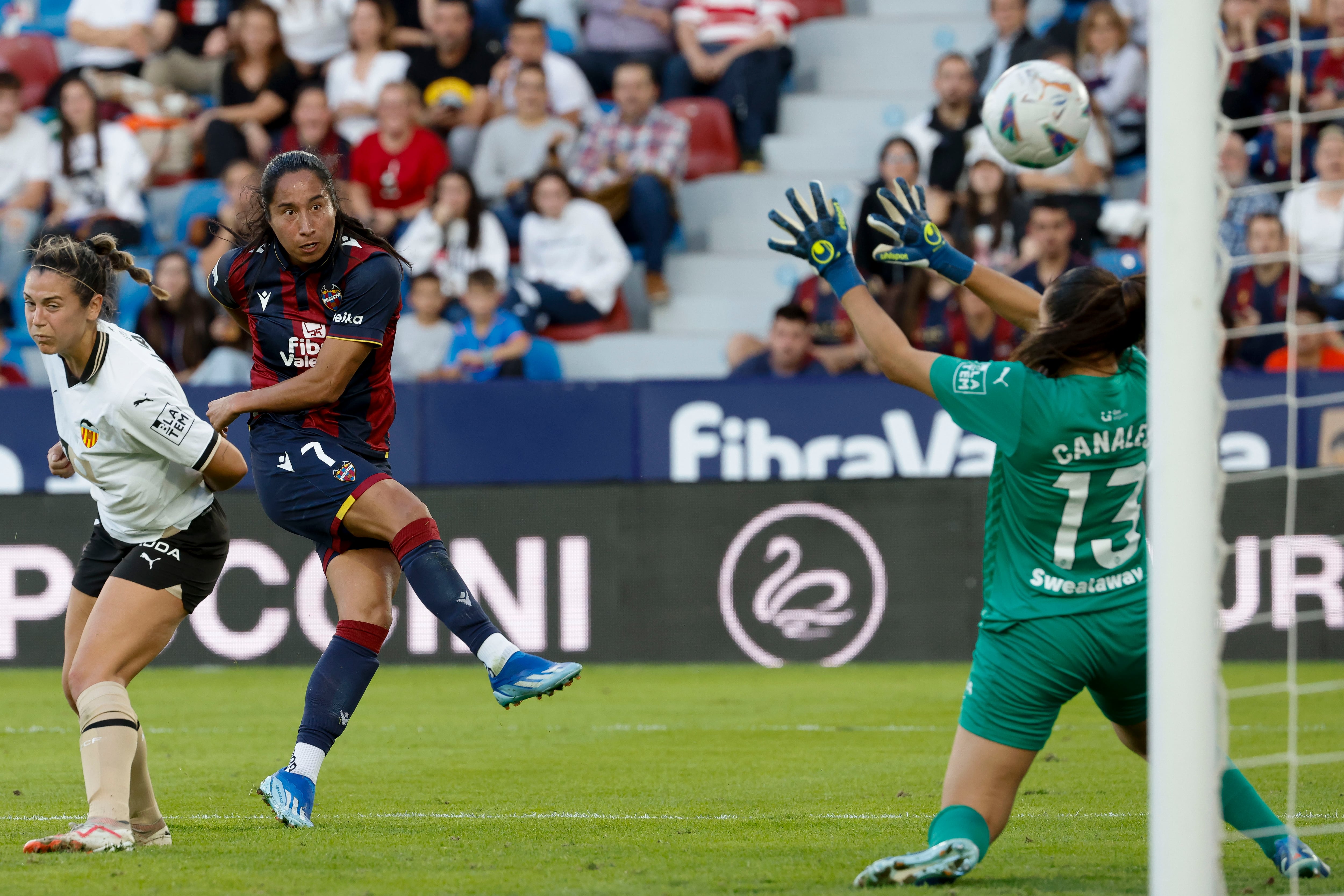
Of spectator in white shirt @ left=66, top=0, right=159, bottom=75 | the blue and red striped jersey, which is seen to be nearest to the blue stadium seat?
spectator in white shirt @ left=66, top=0, right=159, bottom=75

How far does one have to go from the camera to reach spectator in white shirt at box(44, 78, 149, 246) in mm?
Answer: 14359

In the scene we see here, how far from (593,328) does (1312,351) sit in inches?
219

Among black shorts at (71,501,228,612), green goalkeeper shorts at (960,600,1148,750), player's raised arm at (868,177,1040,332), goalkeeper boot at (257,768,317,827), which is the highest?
player's raised arm at (868,177,1040,332)

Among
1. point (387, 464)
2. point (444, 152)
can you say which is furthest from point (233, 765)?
point (444, 152)

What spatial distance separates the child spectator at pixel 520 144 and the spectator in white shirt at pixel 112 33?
3950 millimetres

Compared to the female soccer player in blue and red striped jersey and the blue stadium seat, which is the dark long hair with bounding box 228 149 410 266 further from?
the blue stadium seat

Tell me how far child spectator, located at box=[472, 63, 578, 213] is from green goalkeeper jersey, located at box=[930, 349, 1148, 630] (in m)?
10.3

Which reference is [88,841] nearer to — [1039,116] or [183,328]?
[1039,116]

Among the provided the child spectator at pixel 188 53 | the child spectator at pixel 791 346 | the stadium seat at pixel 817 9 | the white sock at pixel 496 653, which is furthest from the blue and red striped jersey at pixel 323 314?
the stadium seat at pixel 817 9

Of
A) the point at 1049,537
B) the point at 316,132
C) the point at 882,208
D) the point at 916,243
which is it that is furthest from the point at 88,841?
the point at 316,132

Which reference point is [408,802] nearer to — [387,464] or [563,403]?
[387,464]

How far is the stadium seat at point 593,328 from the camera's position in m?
13.4

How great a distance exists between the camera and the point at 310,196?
5.46 metres

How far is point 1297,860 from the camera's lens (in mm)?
4344
